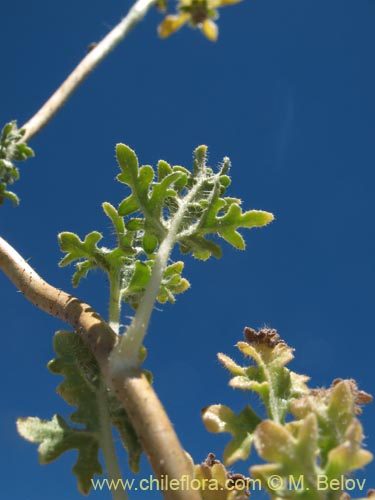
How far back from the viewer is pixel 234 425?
2.52 meters

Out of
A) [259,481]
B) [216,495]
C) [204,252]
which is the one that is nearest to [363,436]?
[259,481]

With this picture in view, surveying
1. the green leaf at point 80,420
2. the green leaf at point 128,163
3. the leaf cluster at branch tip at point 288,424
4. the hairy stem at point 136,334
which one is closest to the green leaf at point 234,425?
the leaf cluster at branch tip at point 288,424

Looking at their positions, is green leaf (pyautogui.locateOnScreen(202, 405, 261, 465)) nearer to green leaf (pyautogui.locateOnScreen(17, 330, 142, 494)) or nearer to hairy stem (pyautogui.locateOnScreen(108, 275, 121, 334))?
green leaf (pyautogui.locateOnScreen(17, 330, 142, 494))

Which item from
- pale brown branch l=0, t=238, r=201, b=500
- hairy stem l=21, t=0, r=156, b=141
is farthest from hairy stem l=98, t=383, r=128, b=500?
hairy stem l=21, t=0, r=156, b=141

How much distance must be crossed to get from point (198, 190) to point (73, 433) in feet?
4.20

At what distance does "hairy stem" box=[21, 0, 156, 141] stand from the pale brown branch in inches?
33.3

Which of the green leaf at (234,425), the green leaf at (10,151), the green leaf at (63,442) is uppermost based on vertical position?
the green leaf at (10,151)

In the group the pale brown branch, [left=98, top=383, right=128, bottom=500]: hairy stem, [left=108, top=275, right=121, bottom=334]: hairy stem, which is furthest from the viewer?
[left=108, top=275, right=121, bottom=334]: hairy stem

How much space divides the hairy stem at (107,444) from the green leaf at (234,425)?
38cm

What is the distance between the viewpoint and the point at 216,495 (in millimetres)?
2314

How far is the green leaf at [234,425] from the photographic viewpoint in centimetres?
244

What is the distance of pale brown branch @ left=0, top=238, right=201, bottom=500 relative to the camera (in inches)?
80.0

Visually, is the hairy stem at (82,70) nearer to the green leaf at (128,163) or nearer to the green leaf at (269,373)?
the green leaf at (128,163)

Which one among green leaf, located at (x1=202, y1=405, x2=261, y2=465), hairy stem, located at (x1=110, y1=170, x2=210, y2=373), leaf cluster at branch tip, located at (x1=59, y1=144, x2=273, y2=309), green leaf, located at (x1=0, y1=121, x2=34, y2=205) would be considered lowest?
green leaf, located at (x1=202, y1=405, x2=261, y2=465)
